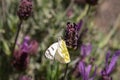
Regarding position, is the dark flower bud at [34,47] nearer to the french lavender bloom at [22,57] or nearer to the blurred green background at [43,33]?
the blurred green background at [43,33]

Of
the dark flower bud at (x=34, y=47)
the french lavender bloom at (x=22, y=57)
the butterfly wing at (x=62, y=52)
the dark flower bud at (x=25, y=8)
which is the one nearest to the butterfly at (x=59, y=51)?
the butterfly wing at (x=62, y=52)

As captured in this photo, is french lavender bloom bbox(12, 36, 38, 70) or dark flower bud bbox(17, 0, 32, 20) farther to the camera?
french lavender bloom bbox(12, 36, 38, 70)

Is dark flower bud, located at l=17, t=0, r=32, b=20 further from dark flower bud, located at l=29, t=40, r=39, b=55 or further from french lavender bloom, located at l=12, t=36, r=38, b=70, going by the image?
dark flower bud, located at l=29, t=40, r=39, b=55

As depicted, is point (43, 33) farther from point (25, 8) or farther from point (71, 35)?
point (71, 35)

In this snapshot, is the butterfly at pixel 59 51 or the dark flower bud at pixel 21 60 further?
the dark flower bud at pixel 21 60

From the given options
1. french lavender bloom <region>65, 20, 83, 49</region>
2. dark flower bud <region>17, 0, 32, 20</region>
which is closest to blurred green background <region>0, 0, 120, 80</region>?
dark flower bud <region>17, 0, 32, 20</region>

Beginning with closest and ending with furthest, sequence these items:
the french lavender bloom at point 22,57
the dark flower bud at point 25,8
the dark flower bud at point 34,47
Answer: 1. the dark flower bud at point 25,8
2. the french lavender bloom at point 22,57
3. the dark flower bud at point 34,47

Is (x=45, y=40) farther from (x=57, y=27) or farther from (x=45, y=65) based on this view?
(x=45, y=65)

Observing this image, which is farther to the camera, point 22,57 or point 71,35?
point 22,57

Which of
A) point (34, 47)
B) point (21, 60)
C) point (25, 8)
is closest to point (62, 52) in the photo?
point (25, 8)

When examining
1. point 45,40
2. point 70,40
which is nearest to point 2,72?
point 45,40

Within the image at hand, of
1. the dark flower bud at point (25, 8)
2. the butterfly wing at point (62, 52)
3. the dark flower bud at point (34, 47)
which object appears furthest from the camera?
the dark flower bud at point (34, 47)
